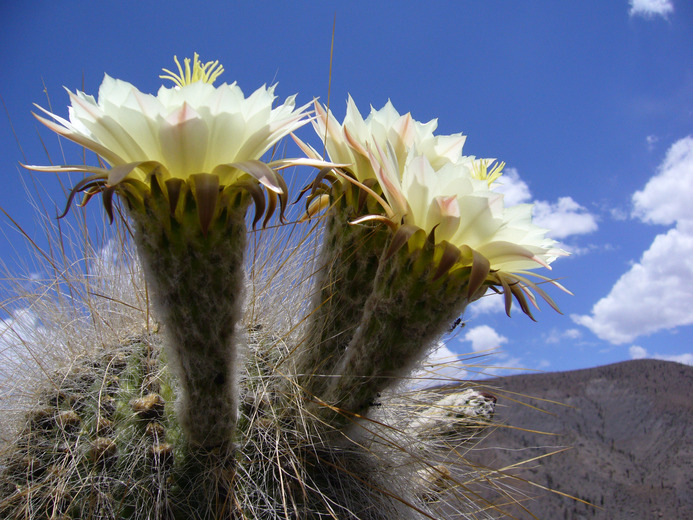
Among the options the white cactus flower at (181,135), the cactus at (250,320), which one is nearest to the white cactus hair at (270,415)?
the cactus at (250,320)

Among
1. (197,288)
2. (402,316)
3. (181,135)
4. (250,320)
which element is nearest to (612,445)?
(250,320)

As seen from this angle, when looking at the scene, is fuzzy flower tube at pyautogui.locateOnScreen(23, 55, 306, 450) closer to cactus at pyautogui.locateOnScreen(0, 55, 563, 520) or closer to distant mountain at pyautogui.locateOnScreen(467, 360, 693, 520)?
cactus at pyautogui.locateOnScreen(0, 55, 563, 520)

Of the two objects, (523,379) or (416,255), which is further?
(523,379)

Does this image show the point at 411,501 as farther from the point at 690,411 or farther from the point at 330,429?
the point at 690,411

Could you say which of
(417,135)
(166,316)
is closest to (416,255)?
(417,135)

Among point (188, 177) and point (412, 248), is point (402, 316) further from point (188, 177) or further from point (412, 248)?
point (188, 177)

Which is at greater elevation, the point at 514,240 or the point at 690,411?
the point at 514,240

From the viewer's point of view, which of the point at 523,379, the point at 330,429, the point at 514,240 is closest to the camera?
the point at 514,240

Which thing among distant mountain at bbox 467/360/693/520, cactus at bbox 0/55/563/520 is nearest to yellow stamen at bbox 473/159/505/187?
cactus at bbox 0/55/563/520

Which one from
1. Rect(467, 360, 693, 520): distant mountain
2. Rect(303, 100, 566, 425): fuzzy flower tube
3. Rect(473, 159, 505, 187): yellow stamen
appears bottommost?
Rect(467, 360, 693, 520): distant mountain
